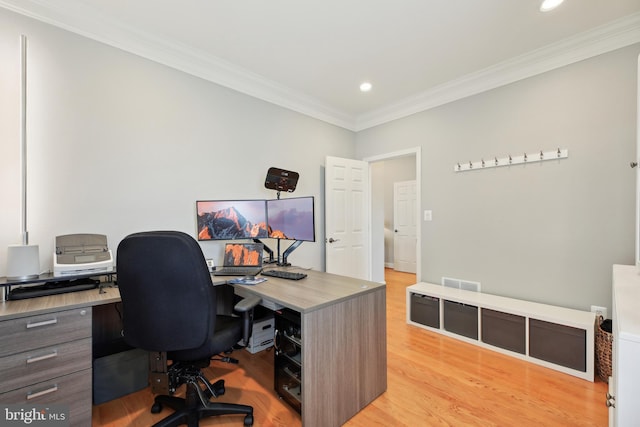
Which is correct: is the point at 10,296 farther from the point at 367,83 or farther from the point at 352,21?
the point at 367,83

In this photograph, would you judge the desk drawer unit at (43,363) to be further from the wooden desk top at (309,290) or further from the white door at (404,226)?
the white door at (404,226)

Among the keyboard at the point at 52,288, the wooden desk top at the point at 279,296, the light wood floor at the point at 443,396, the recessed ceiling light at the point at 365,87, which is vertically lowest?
the light wood floor at the point at 443,396

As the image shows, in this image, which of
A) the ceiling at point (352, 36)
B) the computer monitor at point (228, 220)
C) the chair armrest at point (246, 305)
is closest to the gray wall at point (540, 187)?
the ceiling at point (352, 36)

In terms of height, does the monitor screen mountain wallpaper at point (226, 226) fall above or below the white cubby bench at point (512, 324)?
above

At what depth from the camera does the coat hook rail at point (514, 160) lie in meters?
2.45

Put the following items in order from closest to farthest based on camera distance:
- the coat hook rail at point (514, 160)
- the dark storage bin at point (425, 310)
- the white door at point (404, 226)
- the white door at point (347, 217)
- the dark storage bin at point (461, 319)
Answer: the coat hook rail at point (514, 160)
the dark storage bin at point (461, 319)
the dark storage bin at point (425, 310)
the white door at point (347, 217)
the white door at point (404, 226)

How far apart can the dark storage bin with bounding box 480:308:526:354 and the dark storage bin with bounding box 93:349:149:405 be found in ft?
9.43

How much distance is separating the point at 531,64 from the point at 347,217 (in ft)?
8.19

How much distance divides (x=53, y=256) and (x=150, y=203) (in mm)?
700

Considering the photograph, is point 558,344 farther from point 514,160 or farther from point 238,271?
point 238,271

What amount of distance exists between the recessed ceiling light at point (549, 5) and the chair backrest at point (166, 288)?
276cm

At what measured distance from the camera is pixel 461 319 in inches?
106

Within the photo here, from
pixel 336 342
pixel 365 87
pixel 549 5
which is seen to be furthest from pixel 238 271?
pixel 549 5

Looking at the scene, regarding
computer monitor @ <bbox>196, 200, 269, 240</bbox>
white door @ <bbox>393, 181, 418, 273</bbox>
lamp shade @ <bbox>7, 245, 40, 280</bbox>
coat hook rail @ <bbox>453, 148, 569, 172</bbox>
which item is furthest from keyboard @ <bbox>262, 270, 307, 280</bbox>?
white door @ <bbox>393, 181, 418, 273</bbox>
